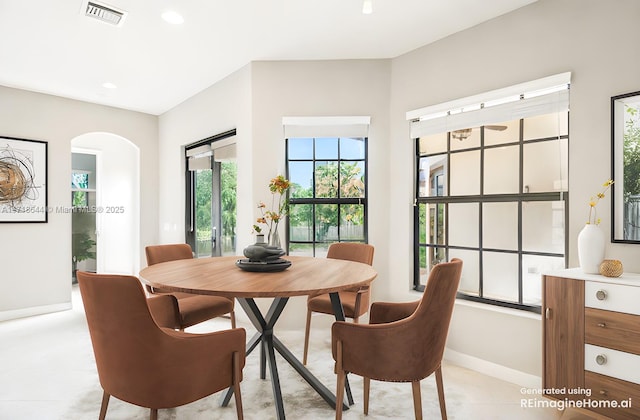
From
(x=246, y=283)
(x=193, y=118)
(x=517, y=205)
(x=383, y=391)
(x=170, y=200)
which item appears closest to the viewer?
(x=246, y=283)

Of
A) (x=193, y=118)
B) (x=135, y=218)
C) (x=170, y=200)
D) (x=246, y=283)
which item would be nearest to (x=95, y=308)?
(x=246, y=283)

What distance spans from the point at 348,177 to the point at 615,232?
2.17m

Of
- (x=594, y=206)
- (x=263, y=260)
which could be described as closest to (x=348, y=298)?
(x=263, y=260)

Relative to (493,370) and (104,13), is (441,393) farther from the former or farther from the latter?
(104,13)

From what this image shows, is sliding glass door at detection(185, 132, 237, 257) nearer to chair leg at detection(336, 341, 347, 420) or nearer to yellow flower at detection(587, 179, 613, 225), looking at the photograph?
chair leg at detection(336, 341, 347, 420)

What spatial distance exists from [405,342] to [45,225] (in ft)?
15.3

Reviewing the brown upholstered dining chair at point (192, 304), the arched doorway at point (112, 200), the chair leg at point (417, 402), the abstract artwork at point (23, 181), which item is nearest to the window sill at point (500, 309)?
the chair leg at point (417, 402)

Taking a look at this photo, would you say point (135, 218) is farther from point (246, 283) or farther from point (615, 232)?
point (615, 232)

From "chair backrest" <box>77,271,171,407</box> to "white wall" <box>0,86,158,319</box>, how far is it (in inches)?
146

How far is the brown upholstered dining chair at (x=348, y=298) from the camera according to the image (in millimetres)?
2617

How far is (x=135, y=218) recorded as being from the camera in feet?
17.9

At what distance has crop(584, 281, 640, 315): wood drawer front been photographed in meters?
1.78

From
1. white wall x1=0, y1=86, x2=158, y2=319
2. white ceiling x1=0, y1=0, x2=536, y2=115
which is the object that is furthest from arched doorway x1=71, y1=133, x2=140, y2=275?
white ceiling x1=0, y1=0, x2=536, y2=115

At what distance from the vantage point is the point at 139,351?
4.80ft
